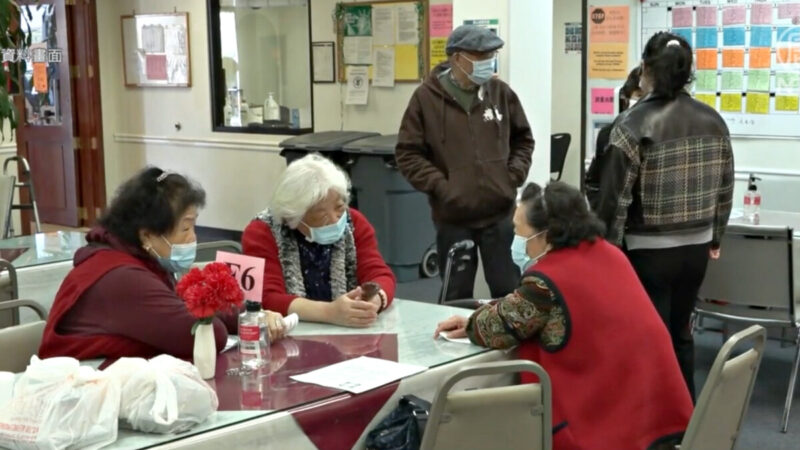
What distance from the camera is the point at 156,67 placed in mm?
8906

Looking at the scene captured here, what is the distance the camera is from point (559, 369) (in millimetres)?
2521

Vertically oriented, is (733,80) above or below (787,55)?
below

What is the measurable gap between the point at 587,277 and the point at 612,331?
0.15 metres

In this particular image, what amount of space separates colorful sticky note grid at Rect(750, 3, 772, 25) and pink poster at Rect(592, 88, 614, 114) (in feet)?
3.76

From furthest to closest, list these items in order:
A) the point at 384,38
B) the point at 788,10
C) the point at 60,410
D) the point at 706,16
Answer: the point at 384,38 → the point at 706,16 → the point at 788,10 → the point at 60,410

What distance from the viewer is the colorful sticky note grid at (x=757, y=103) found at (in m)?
6.22

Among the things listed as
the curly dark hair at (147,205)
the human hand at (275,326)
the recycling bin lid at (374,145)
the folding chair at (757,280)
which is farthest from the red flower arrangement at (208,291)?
the recycling bin lid at (374,145)

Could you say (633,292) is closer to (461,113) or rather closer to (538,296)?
(538,296)

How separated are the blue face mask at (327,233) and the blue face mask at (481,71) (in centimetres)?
124

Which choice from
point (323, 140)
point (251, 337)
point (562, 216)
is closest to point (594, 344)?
point (562, 216)

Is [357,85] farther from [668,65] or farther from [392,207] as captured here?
[668,65]

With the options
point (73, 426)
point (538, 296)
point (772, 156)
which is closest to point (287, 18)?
point (772, 156)

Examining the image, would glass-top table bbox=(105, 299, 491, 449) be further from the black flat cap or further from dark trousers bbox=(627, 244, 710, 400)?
the black flat cap

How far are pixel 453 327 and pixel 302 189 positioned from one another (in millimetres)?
670
